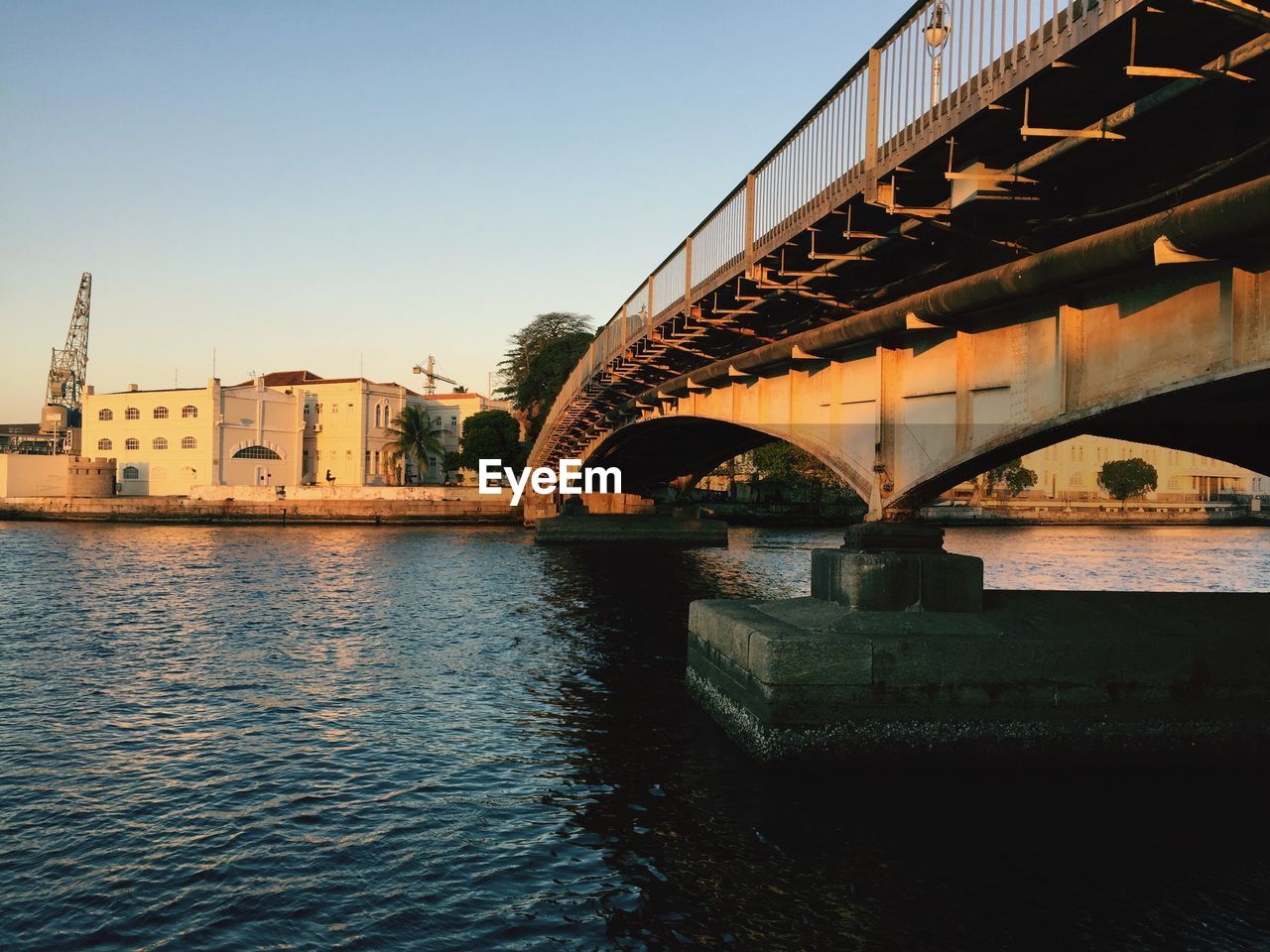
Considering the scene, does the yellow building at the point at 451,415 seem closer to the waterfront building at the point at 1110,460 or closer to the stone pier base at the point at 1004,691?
the waterfront building at the point at 1110,460

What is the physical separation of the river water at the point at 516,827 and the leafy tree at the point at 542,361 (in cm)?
8726

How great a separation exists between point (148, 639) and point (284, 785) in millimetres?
12831

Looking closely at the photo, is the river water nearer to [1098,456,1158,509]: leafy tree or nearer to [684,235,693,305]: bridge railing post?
[684,235,693,305]: bridge railing post

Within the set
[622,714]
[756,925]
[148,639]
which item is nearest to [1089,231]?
[756,925]

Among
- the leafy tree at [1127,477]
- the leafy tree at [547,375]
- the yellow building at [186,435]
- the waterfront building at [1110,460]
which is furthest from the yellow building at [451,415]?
the leafy tree at [1127,477]

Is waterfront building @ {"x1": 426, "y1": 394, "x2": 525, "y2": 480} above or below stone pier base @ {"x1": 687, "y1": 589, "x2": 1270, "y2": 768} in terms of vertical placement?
above

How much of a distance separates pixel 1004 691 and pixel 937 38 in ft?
25.2

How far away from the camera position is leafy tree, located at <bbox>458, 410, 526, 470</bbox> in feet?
334

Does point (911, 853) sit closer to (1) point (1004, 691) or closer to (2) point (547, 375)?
(1) point (1004, 691)

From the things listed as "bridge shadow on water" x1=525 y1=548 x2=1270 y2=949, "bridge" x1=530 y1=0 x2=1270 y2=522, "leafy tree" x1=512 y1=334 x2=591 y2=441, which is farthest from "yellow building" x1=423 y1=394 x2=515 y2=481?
"bridge shadow on water" x1=525 y1=548 x2=1270 y2=949

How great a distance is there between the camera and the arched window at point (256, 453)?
337 feet

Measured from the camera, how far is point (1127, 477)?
114875mm

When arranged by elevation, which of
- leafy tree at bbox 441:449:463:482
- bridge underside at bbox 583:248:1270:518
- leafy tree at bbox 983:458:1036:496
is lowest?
bridge underside at bbox 583:248:1270:518

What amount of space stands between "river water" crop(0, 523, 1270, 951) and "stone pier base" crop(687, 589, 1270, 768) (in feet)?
1.33
